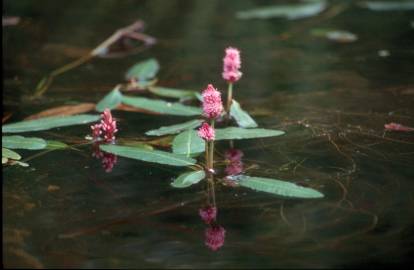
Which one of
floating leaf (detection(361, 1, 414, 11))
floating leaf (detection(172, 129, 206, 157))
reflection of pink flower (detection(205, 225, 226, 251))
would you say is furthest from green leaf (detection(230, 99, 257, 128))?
floating leaf (detection(361, 1, 414, 11))

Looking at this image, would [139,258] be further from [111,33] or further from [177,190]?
[111,33]

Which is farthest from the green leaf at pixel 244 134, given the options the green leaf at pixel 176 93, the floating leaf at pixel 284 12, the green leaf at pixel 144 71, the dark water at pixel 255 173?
the floating leaf at pixel 284 12

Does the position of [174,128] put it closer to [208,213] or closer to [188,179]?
[188,179]

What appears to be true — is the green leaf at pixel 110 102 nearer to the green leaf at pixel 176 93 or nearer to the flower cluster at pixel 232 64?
the green leaf at pixel 176 93

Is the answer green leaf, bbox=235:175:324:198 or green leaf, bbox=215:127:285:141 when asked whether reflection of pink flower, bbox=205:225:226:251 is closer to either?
green leaf, bbox=235:175:324:198

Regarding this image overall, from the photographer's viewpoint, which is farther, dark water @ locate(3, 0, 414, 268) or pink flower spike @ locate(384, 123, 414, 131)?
pink flower spike @ locate(384, 123, 414, 131)

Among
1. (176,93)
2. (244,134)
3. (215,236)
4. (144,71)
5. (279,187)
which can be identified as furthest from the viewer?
(144,71)

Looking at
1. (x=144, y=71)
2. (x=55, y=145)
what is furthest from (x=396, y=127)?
(x=144, y=71)
